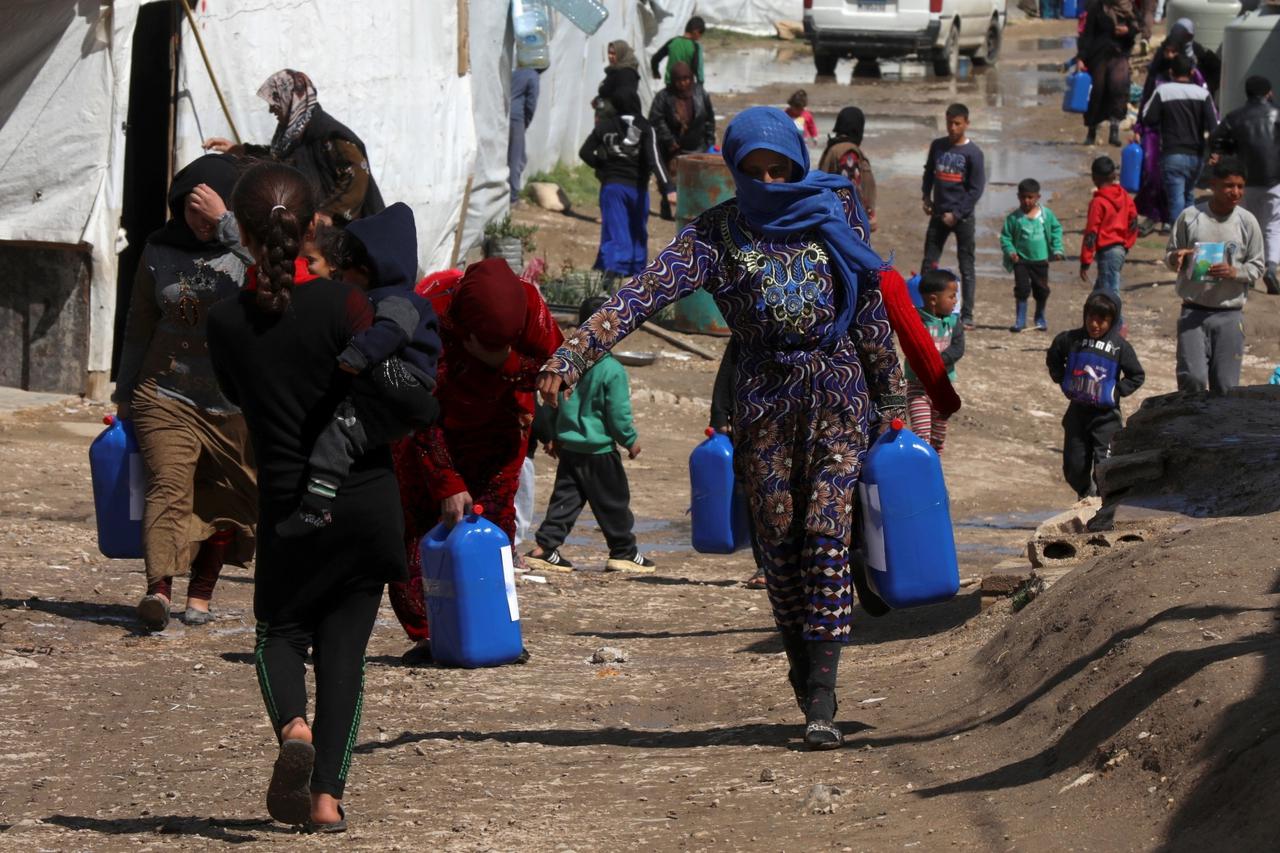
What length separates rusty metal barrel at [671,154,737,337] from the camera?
49.6 feet

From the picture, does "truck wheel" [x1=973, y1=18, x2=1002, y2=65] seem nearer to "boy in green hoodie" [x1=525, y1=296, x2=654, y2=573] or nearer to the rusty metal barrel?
the rusty metal barrel

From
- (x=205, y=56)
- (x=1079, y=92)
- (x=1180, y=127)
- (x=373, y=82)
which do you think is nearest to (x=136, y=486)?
(x=205, y=56)

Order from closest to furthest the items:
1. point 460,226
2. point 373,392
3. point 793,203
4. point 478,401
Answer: point 373,392
point 793,203
point 478,401
point 460,226

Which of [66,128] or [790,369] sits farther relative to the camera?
[66,128]

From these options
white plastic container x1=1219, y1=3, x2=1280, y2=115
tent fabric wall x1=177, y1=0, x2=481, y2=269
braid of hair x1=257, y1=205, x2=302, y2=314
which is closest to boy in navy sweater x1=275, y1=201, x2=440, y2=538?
braid of hair x1=257, y1=205, x2=302, y2=314

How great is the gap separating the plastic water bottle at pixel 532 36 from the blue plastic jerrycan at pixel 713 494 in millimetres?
10021

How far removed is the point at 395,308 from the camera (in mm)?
4562

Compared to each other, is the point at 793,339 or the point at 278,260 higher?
the point at 278,260

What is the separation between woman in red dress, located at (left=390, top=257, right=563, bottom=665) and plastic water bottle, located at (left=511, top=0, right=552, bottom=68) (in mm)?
11404

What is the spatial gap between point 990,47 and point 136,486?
26.8 meters

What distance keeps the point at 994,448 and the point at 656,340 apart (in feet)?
10.1

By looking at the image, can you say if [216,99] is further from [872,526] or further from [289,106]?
[872,526]

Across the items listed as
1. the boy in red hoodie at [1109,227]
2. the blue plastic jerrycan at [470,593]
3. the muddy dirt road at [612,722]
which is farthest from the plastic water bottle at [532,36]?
the blue plastic jerrycan at [470,593]

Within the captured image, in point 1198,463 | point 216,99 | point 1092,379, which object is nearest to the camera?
point 1198,463
